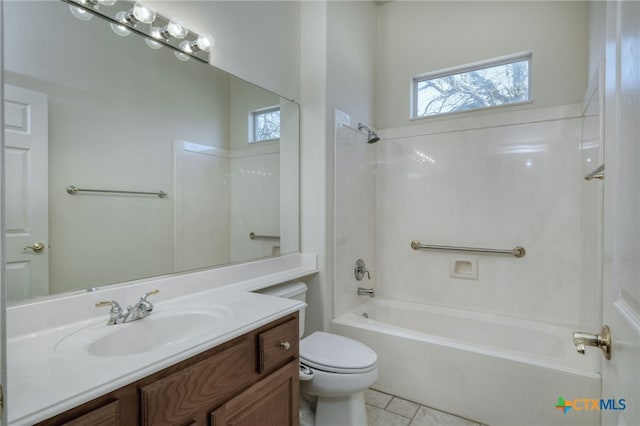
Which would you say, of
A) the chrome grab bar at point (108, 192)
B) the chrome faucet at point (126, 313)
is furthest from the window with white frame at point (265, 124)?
the chrome faucet at point (126, 313)

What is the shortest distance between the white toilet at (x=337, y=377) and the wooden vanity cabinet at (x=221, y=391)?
0.29 metres

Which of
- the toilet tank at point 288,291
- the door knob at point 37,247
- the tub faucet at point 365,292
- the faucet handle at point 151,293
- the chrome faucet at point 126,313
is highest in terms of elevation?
the door knob at point 37,247

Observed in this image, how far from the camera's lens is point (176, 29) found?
144cm

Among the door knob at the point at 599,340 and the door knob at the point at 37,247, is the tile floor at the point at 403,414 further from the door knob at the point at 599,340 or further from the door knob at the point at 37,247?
the door knob at the point at 37,247

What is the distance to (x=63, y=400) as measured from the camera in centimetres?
67

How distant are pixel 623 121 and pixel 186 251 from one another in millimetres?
1594

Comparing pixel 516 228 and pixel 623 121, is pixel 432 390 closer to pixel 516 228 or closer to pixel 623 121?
pixel 516 228

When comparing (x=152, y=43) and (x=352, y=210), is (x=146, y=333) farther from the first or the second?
(x=352, y=210)

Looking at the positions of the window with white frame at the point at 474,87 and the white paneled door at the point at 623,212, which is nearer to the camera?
the white paneled door at the point at 623,212

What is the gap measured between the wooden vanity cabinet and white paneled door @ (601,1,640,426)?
3.19 ft

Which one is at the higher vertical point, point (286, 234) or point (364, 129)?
point (364, 129)

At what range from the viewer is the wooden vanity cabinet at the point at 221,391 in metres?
0.78

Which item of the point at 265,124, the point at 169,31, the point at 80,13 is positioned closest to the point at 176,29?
the point at 169,31

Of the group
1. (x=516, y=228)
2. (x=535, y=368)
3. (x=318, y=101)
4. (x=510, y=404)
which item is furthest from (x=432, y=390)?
(x=318, y=101)
